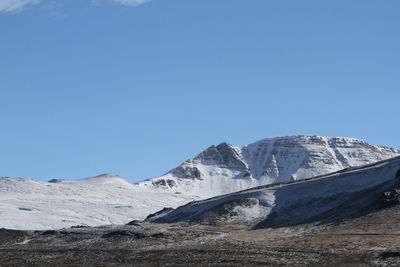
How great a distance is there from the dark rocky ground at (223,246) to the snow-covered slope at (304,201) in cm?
457

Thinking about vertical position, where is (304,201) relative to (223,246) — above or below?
above

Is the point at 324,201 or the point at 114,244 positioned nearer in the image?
the point at 114,244

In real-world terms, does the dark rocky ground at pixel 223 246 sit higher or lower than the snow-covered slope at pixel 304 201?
lower

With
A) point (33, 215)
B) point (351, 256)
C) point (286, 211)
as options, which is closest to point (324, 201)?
point (286, 211)

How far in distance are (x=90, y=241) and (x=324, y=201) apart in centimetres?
2915

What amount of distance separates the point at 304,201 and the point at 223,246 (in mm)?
27933

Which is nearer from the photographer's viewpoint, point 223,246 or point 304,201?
point 223,246

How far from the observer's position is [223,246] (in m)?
76.1

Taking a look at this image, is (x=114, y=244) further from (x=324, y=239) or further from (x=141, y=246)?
(x=324, y=239)

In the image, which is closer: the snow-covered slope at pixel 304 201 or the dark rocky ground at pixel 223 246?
the dark rocky ground at pixel 223 246

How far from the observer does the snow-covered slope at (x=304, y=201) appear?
92562 mm

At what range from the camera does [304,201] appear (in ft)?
334

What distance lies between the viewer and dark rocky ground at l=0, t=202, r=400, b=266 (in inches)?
2537

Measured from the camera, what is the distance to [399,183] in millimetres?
92062
